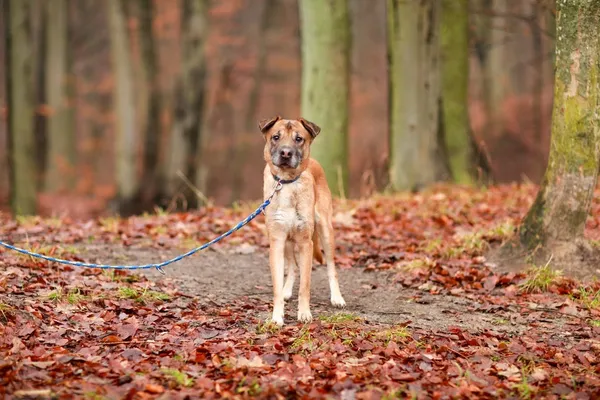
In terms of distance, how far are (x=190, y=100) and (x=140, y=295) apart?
12.7 metres

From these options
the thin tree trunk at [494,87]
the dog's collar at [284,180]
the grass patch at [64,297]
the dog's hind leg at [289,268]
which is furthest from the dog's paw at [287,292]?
the thin tree trunk at [494,87]

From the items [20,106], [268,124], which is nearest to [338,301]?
[268,124]

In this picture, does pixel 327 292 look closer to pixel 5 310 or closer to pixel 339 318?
pixel 339 318

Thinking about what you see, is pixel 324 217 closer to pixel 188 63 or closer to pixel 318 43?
pixel 318 43

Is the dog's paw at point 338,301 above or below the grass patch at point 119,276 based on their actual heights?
below

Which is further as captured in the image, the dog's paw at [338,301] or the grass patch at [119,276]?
the grass patch at [119,276]

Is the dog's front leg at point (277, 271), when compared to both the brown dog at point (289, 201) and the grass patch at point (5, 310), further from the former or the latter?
the grass patch at point (5, 310)

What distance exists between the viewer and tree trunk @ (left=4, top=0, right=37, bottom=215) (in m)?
17.4

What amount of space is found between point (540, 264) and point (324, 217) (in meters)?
2.46

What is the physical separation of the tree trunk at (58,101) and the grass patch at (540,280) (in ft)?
65.7

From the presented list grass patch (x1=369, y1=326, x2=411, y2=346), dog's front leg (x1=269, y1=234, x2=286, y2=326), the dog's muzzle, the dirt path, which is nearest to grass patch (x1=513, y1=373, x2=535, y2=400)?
grass patch (x1=369, y1=326, x2=411, y2=346)

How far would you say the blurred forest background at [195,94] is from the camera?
19.3 meters

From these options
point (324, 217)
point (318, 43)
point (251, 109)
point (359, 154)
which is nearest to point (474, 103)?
point (359, 154)

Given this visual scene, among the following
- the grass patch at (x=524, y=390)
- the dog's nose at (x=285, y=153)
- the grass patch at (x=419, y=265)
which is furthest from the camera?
the grass patch at (x=419, y=265)
